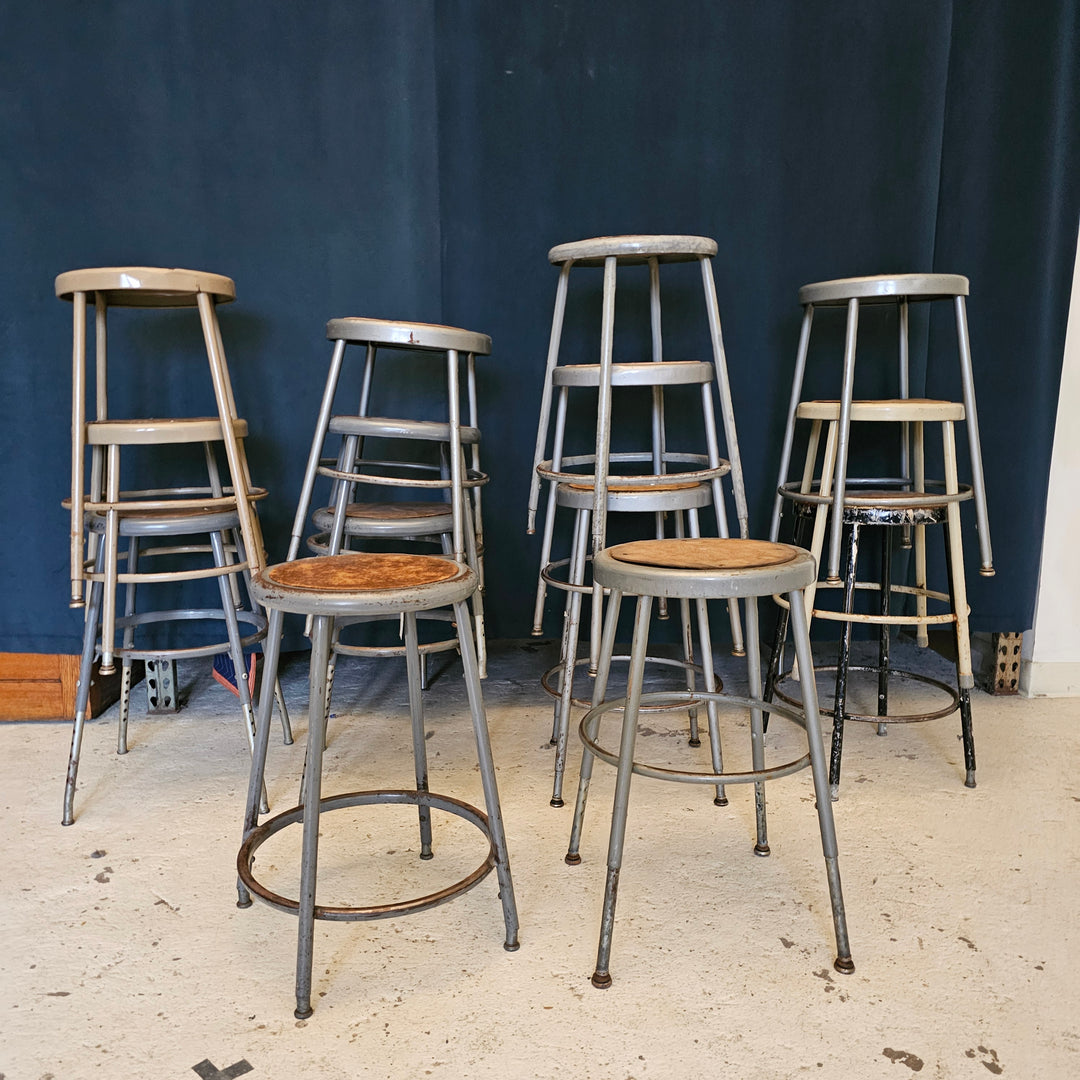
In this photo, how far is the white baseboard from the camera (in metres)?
2.91

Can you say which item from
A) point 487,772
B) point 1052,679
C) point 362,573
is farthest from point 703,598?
point 1052,679

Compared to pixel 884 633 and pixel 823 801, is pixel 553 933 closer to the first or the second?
pixel 823 801

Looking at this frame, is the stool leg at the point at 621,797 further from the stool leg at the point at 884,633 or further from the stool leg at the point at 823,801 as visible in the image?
the stool leg at the point at 884,633

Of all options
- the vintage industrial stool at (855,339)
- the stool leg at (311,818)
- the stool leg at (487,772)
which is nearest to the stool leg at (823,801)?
the stool leg at (487,772)

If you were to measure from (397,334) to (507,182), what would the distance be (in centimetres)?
97

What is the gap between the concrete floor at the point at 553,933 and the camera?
1.38m

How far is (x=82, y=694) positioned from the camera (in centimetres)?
215

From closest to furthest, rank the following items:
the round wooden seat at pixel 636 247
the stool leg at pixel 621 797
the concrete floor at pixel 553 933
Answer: the concrete floor at pixel 553 933 → the stool leg at pixel 621 797 → the round wooden seat at pixel 636 247

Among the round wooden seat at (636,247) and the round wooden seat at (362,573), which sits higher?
the round wooden seat at (636,247)

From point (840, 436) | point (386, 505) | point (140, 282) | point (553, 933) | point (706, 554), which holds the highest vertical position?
point (140, 282)

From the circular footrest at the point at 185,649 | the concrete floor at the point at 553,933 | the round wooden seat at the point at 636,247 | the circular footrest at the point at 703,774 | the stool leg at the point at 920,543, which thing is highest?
the round wooden seat at the point at 636,247

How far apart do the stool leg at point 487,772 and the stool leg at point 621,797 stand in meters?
0.17

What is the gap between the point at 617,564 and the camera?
155 cm

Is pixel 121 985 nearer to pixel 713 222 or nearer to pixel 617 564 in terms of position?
pixel 617 564
